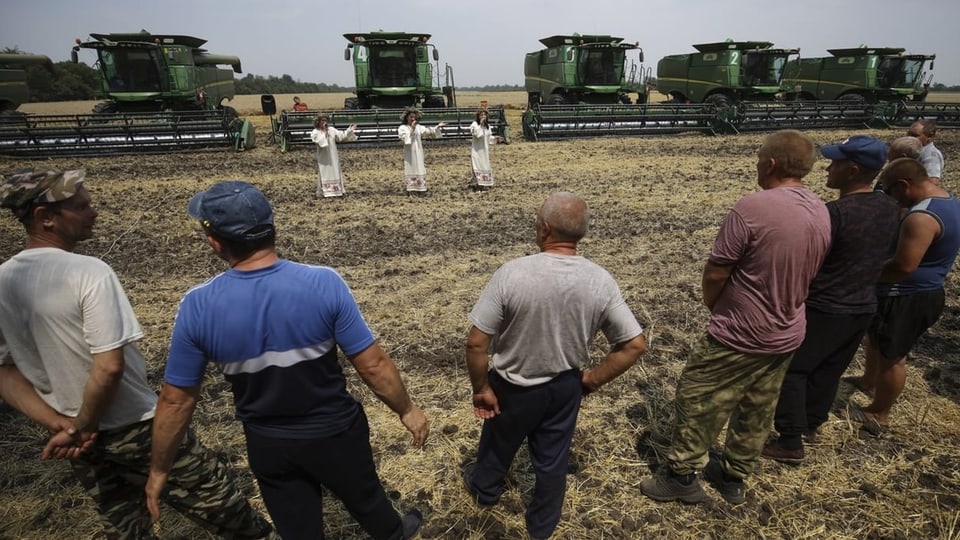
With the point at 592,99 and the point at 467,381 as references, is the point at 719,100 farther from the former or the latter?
the point at 467,381

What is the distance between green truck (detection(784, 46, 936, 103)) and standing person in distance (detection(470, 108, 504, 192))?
16.6 metres

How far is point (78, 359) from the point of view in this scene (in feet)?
5.57

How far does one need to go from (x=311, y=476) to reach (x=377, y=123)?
13.0 m

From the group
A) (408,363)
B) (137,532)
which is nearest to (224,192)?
(137,532)

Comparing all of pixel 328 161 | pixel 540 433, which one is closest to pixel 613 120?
pixel 328 161

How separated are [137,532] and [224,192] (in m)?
1.51

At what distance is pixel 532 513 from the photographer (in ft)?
7.36

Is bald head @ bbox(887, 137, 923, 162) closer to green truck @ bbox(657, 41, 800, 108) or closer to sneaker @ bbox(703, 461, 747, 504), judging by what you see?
sneaker @ bbox(703, 461, 747, 504)

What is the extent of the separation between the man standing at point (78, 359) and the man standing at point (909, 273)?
345 centimetres

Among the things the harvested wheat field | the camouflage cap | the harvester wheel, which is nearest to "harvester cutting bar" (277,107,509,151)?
the harvested wheat field

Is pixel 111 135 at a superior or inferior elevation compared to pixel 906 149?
superior

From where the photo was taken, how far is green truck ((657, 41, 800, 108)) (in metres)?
18.0

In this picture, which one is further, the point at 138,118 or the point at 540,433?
the point at 138,118

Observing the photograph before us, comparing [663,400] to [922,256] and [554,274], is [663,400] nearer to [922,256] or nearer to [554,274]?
[922,256]
